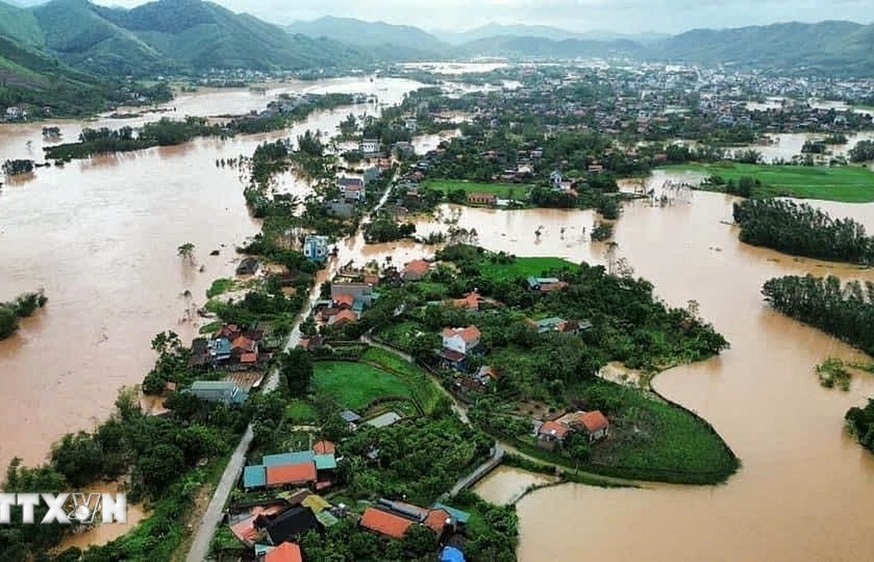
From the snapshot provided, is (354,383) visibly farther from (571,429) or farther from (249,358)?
(571,429)

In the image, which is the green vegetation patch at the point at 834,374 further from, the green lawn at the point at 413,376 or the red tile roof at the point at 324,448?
the red tile roof at the point at 324,448

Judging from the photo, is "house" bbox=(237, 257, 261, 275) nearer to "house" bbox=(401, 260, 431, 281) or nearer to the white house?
"house" bbox=(401, 260, 431, 281)

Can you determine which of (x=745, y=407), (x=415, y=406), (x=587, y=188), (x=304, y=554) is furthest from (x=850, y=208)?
(x=304, y=554)

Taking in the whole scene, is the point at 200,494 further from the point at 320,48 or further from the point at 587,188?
the point at 320,48

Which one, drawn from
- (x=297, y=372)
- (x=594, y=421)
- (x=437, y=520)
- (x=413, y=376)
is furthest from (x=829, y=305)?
(x=297, y=372)

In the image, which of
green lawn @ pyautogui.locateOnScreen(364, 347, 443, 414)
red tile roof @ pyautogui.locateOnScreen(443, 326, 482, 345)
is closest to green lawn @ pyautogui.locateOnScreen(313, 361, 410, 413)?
green lawn @ pyautogui.locateOnScreen(364, 347, 443, 414)

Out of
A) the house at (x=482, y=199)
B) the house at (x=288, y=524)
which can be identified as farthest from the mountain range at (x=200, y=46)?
the house at (x=288, y=524)
